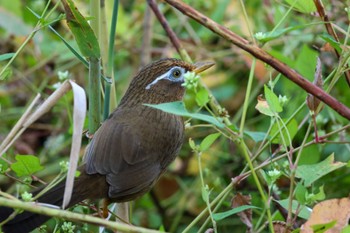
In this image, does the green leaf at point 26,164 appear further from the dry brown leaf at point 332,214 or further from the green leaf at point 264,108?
the dry brown leaf at point 332,214

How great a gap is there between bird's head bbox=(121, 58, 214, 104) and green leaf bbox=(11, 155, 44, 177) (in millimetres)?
672

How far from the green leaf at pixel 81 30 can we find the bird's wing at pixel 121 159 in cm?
33

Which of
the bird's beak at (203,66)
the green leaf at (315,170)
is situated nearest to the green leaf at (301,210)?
the green leaf at (315,170)

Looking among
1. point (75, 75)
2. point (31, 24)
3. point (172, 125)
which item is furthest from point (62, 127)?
point (172, 125)

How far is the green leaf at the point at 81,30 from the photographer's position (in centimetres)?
267

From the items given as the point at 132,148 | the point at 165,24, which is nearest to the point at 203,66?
the point at 165,24

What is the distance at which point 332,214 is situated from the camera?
2.48m

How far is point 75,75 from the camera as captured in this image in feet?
16.5

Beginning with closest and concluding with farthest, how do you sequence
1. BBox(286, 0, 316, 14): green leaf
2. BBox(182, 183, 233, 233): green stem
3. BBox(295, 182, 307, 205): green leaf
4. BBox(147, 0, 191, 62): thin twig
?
BBox(295, 182, 307, 205): green leaf → BBox(182, 183, 233, 233): green stem → BBox(286, 0, 316, 14): green leaf → BBox(147, 0, 191, 62): thin twig

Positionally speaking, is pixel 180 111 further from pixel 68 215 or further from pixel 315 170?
pixel 315 170

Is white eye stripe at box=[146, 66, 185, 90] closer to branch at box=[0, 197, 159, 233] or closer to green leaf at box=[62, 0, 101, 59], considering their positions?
green leaf at box=[62, 0, 101, 59]

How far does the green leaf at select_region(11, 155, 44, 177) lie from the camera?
8.56 ft

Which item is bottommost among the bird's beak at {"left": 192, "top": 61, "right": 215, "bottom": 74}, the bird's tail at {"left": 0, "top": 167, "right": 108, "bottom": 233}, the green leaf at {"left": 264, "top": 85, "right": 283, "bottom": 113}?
the bird's tail at {"left": 0, "top": 167, "right": 108, "bottom": 233}

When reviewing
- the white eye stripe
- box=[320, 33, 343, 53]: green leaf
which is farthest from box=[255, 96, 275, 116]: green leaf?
the white eye stripe
